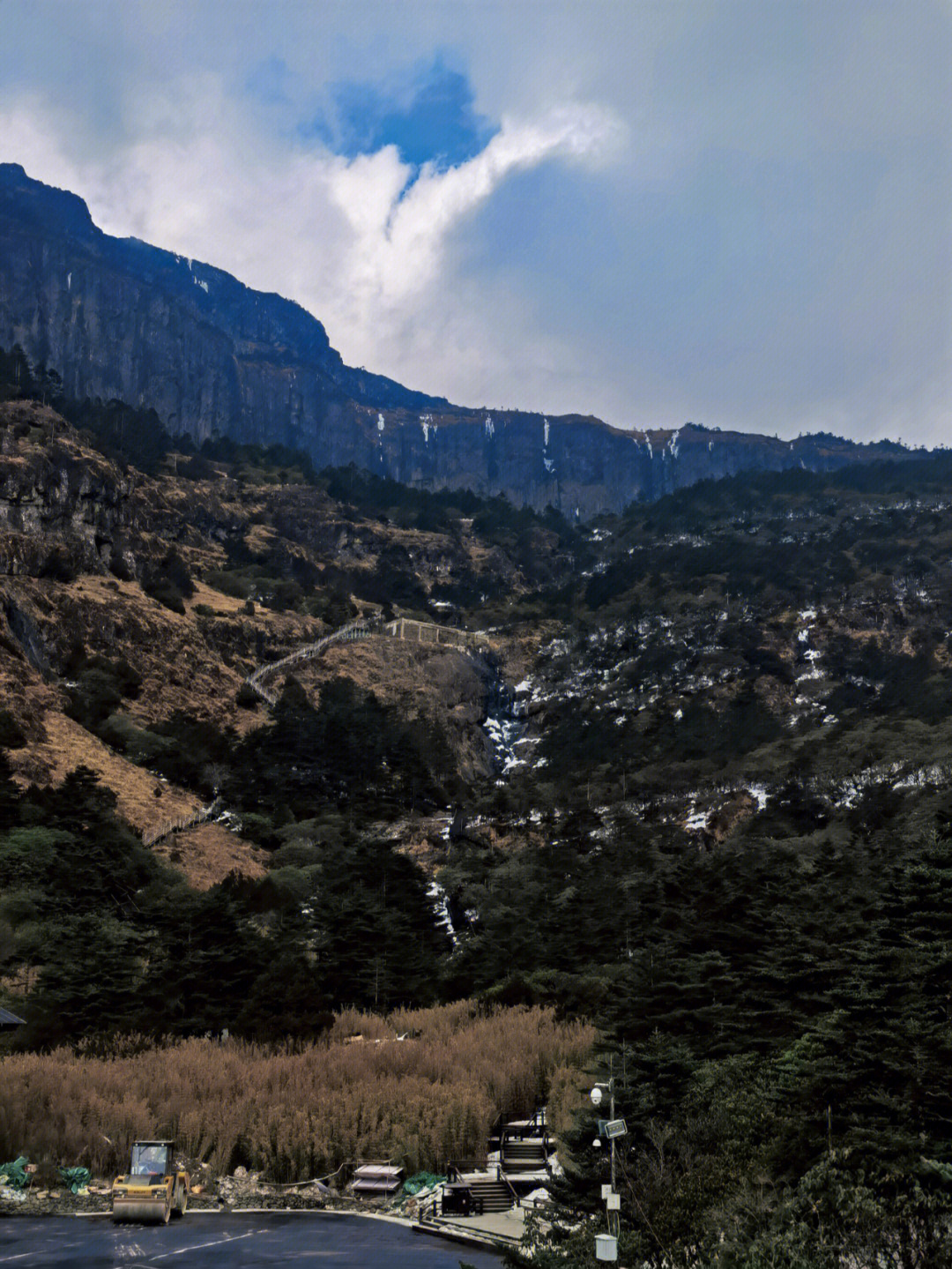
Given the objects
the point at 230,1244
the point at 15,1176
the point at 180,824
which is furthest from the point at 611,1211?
the point at 180,824

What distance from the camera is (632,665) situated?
120 m

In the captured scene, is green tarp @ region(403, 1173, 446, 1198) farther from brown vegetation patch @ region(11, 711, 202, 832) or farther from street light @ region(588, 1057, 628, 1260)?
brown vegetation patch @ region(11, 711, 202, 832)

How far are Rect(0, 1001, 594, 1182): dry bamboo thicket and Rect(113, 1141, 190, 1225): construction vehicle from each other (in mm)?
2781

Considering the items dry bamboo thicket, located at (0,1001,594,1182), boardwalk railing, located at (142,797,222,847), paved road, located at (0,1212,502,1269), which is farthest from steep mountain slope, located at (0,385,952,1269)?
paved road, located at (0,1212,502,1269)

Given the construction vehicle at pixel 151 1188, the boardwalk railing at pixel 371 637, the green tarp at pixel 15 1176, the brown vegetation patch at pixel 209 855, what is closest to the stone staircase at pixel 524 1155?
the construction vehicle at pixel 151 1188

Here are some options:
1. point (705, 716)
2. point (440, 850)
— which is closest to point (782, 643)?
point (705, 716)

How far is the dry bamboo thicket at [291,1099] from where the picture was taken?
2584cm

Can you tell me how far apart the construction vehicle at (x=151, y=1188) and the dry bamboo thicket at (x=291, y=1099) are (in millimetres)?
2781

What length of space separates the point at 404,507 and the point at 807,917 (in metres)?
147

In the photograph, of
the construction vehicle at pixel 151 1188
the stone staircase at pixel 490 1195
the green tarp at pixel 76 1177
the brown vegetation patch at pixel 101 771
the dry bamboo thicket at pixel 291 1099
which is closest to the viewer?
the construction vehicle at pixel 151 1188

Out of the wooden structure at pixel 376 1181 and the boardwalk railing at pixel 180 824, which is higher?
the boardwalk railing at pixel 180 824

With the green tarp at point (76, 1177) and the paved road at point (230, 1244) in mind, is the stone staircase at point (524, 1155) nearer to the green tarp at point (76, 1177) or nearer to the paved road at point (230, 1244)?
the paved road at point (230, 1244)

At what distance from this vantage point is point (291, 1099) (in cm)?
2736

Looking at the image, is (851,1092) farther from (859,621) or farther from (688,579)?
(688,579)
